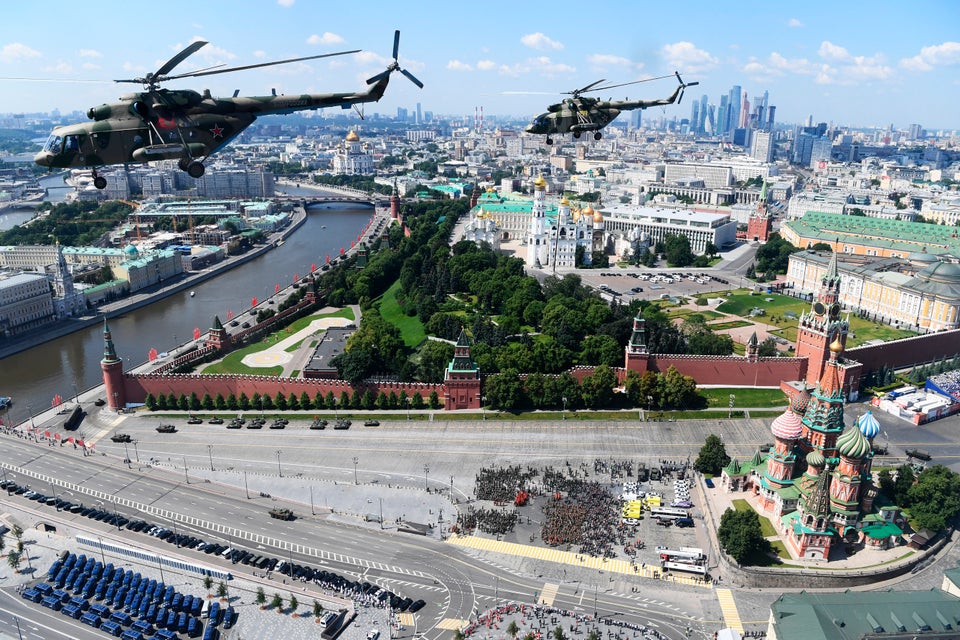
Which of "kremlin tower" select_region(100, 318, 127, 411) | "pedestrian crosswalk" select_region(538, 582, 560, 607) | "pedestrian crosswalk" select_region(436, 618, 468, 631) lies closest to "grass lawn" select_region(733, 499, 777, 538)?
"pedestrian crosswalk" select_region(538, 582, 560, 607)

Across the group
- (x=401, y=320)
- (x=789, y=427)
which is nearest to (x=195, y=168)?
(x=789, y=427)

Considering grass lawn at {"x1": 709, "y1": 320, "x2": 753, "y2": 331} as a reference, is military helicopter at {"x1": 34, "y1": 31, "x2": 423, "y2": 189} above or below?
above

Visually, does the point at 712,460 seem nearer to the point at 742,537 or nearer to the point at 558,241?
the point at 742,537

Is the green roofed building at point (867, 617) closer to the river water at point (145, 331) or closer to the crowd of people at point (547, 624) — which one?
the crowd of people at point (547, 624)

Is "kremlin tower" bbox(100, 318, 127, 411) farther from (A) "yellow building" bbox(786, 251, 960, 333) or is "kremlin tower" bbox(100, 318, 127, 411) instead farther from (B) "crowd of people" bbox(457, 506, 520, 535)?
(A) "yellow building" bbox(786, 251, 960, 333)

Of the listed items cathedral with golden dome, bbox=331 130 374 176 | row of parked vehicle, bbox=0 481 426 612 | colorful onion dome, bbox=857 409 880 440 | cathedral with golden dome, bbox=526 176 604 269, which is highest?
cathedral with golden dome, bbox=331 130 374 176

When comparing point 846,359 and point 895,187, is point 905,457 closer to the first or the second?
point 846,359
